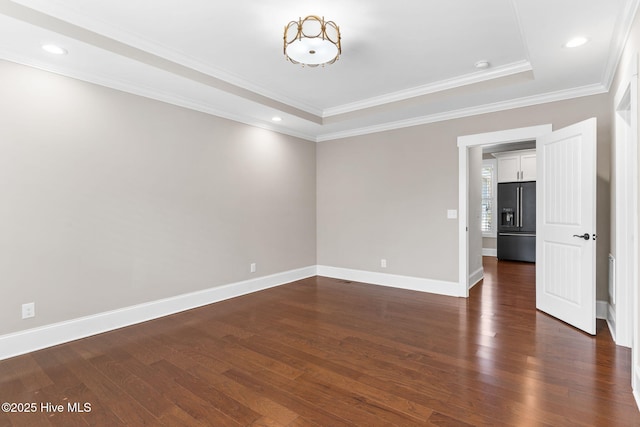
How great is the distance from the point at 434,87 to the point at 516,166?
4.80m

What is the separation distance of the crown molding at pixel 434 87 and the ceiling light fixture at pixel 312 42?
1.70m

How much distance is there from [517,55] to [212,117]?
359cm

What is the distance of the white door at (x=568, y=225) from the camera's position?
3221mm

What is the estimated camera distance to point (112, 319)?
11.1 ft

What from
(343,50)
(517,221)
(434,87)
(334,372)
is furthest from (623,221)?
(517,221)

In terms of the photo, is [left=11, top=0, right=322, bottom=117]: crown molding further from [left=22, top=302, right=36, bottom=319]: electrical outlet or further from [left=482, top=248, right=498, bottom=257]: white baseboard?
[left=482, top=248, right=498, bottom=257]: white baseboard

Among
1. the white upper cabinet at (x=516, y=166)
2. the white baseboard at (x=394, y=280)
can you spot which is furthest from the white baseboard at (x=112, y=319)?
the white upper cabinet at (x=516, y=166)

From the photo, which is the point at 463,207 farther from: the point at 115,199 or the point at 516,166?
the point at 115,199

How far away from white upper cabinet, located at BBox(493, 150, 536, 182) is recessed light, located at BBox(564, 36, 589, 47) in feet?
17.5

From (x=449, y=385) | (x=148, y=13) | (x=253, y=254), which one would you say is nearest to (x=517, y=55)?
(x=449, y=385)

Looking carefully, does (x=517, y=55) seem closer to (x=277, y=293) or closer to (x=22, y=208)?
(x=277, y=293)

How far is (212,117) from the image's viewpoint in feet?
14.3

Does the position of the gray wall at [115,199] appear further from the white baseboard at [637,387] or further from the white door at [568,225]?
the white baseboard at [637,387]

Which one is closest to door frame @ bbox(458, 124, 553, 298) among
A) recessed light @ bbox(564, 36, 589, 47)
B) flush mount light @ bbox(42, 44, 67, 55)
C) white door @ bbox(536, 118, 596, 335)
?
white door @ bbox(536, 118, 596, 335)
